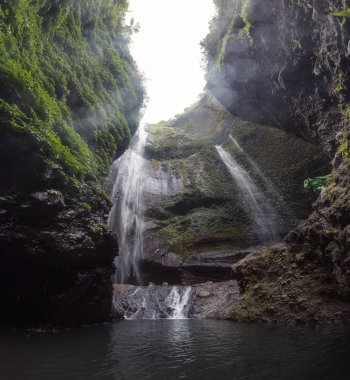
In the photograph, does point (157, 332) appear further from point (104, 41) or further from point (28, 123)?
point (104, 41)

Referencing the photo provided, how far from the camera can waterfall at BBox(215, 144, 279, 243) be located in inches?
725

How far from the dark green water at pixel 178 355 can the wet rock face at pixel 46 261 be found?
0.91m

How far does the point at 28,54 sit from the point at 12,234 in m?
5.68

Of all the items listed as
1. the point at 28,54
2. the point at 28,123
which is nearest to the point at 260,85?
the point at 28,54

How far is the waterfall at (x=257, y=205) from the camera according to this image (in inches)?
725

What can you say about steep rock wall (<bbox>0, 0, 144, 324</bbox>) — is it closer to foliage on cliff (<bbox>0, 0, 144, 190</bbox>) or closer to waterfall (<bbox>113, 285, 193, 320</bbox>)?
foliage on cliff (<bbox>0, 0, 144, 190</bbox>)

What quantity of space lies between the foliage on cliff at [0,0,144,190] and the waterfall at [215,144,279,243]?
24.1ft

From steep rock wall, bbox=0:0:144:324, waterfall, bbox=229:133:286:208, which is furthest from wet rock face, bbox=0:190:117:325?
waterfall, bbox=229:133:286:208

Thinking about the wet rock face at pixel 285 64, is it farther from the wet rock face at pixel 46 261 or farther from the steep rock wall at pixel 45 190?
the wet rock face at pixel 46 261

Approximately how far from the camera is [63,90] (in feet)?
40.6

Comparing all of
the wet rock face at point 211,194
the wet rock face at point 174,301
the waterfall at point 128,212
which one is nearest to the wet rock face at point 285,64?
the wet rock face at point 211,194

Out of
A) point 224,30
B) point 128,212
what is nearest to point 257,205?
point 128,212

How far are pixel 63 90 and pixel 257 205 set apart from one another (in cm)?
1228

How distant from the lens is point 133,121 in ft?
62.3
